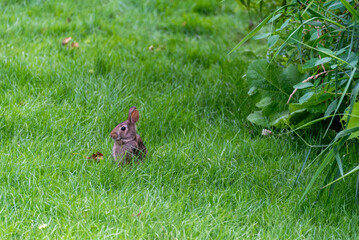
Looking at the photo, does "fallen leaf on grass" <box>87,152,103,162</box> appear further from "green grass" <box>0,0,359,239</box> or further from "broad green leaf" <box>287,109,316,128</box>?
"broad green leaf" <box>287,109,316,128</box>

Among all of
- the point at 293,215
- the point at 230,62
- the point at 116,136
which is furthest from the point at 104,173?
the point at 230,62

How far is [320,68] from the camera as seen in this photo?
10.9 ft

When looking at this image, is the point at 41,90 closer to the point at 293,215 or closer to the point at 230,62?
the point at 230,62

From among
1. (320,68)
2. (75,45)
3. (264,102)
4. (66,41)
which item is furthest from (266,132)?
(66,41)

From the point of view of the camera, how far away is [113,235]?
2.53 metres

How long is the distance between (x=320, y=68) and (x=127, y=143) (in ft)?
4.69

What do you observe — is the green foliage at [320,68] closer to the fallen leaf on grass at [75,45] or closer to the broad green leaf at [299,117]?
the broad green leaf at [299,117]

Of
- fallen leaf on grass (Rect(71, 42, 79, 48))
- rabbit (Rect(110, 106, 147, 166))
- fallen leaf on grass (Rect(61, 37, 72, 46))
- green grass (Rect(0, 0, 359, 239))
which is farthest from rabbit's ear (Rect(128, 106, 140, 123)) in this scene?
fallen leaf on grass (Rect(61, 37, 72, 46))

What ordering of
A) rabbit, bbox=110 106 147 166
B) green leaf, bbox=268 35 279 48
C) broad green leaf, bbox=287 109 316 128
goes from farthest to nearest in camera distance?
broad green leaf, bbox=287 109 316 128 → rabbit, bbox=110 106 147 166 → green leaf, bbox=268 35 279 48

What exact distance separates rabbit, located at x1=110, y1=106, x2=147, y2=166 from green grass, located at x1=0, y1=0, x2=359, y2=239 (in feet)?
0.26

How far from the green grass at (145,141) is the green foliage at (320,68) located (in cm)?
27

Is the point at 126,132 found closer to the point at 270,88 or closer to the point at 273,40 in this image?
the point at 273,40

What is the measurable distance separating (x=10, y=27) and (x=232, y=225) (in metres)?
3.64

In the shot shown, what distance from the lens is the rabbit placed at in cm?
321
